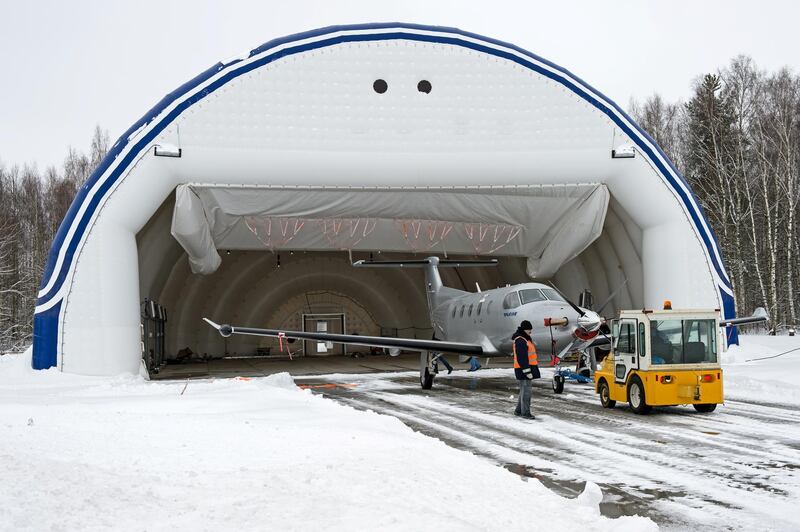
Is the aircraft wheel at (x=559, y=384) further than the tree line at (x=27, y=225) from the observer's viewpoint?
No

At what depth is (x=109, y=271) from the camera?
21703mm

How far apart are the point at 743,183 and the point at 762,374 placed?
24.3 metres

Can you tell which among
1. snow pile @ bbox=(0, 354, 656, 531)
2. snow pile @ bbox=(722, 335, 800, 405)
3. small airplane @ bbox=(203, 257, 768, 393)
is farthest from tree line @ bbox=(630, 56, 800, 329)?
snow pile @ bbox=(0, 354, 656, 531)

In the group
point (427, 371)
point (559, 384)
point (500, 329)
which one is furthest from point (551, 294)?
point (427, 371)

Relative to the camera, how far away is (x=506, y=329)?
1931cm

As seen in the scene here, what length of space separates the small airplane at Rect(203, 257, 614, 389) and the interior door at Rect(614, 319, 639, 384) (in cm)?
205

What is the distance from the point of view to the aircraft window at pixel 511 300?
62.5ft

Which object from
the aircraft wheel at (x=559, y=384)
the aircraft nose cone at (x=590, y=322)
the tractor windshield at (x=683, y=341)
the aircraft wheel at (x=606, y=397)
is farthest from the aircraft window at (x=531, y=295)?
the tractor windshield at (x=683, y=341)

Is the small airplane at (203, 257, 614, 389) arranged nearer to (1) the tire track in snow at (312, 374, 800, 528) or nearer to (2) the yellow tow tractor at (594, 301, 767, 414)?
(1) the tire track in snow at (312, 374, 800, 528)

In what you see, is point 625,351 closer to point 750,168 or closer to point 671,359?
point 671,359

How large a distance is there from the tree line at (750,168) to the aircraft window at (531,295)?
23.8 m

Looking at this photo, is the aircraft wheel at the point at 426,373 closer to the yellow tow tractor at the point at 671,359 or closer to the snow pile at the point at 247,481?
the yellow tow tractor at the point at 671,359

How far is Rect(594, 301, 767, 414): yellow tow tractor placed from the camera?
44.7 ft

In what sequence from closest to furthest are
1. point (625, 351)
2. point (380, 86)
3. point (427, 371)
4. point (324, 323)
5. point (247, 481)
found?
1. point (247, 481)
2. point (625, 351)
3. point (427, 371)
4. point (380, 86)
5. point (324, 323)
